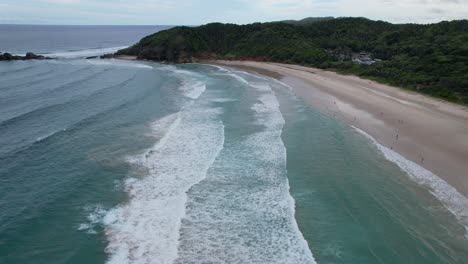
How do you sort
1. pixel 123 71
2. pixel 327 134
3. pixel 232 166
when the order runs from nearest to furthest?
1. pixel 232 166
2. pixel 327 134
3. pixel 123 71

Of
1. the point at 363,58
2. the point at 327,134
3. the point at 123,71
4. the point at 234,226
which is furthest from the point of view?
the point at 363,58

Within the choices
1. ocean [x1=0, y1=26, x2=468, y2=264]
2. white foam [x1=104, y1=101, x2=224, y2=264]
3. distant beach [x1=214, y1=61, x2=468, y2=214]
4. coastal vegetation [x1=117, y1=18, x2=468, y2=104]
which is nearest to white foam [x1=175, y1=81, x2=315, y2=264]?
ocean [x1=0, y1=26, x2=468, y2=264]

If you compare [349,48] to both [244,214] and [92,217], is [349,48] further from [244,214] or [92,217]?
[92,217]

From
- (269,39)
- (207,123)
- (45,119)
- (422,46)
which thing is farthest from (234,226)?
(269,39)

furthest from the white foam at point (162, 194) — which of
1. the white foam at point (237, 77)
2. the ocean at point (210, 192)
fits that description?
the white foam at point (237, 77)

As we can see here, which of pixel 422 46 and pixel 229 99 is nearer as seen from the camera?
pixel 229 99

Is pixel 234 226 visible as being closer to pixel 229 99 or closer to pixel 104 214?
pixel 104 214
